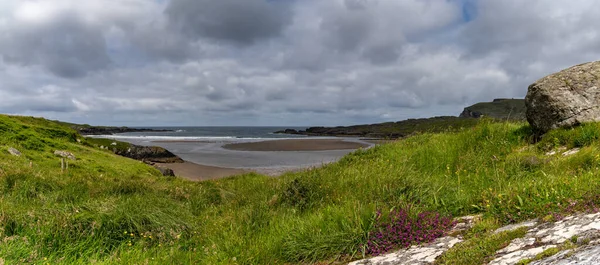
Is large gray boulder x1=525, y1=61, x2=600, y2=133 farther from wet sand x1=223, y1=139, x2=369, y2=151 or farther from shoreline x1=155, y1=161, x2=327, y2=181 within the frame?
wet sand x1=223, y1=139, x2=369, y2=151

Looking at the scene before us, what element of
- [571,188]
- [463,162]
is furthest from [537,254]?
[463,162]

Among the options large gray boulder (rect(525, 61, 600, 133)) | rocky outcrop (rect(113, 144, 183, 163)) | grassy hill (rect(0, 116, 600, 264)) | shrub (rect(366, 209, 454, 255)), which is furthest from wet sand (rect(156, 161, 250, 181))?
shrub (rect(366, 209, 454, 255))

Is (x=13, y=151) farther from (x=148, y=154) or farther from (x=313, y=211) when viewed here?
(x=148, y=154)

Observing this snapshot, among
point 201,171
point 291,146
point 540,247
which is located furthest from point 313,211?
point 291,146

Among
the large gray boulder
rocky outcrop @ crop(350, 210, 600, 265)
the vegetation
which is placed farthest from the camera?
the large gray boulder

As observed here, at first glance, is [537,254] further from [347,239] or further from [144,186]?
[144,186]

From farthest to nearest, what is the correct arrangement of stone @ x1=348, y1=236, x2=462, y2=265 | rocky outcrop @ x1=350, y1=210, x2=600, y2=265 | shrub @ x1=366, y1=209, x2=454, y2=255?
shrub @ x1=366, y1=209, x2=454, y2=255 < stone @ x1=348, y1=236, x2=462, y2=265 < rocky outcrop @ x1=350, y1=210, x2=600, y2=265

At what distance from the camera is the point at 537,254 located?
3.12 meters

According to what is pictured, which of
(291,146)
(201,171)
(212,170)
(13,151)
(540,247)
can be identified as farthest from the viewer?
(291,146)

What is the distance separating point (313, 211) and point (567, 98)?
8.53 meters

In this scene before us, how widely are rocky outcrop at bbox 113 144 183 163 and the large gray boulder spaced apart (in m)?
38.7

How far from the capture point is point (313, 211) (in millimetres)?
7270

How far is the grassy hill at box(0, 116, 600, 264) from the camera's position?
15.9ft

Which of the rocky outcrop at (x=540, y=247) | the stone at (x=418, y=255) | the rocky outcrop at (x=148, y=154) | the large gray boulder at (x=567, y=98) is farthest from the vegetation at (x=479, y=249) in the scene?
the rocky outcrop at (x=148, y=154)
